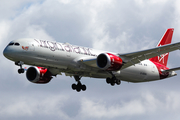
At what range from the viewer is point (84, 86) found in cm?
5628

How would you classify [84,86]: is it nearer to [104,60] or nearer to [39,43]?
[104,60]

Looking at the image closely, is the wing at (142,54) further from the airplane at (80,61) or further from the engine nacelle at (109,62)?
the engine nacelle at (109,62)

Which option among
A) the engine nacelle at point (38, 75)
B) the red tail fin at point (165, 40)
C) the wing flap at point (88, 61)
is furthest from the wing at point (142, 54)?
the engine nacelle at point (38, 75)

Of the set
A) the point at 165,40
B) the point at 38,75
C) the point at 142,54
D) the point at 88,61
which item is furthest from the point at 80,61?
the point at 165,40

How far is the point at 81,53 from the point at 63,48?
2798 millimetres

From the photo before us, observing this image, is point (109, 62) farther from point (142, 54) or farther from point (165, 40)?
point (165, 40)

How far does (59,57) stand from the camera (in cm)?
4662

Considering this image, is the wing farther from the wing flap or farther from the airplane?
the wing flap

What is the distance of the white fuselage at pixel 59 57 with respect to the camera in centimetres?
4494

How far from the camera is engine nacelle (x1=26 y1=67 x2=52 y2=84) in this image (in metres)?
53.7

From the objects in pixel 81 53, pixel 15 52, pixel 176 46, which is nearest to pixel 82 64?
pixel 81 53

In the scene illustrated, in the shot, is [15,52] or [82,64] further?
[82,64]

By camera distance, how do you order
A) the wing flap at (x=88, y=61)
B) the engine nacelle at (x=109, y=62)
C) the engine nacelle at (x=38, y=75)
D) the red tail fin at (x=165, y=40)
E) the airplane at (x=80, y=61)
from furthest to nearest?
the red tail fin at (x=165, y=40)
the engine nacelle at (x=38, y=75)
the wing flap at (x=88, y=61)
the engine nacelle at (x=109, y=62)
the airplane at (x=80, y=61)

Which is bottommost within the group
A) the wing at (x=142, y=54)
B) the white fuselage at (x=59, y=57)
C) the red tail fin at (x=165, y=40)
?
the white fuselage at (x=59, y=57)
